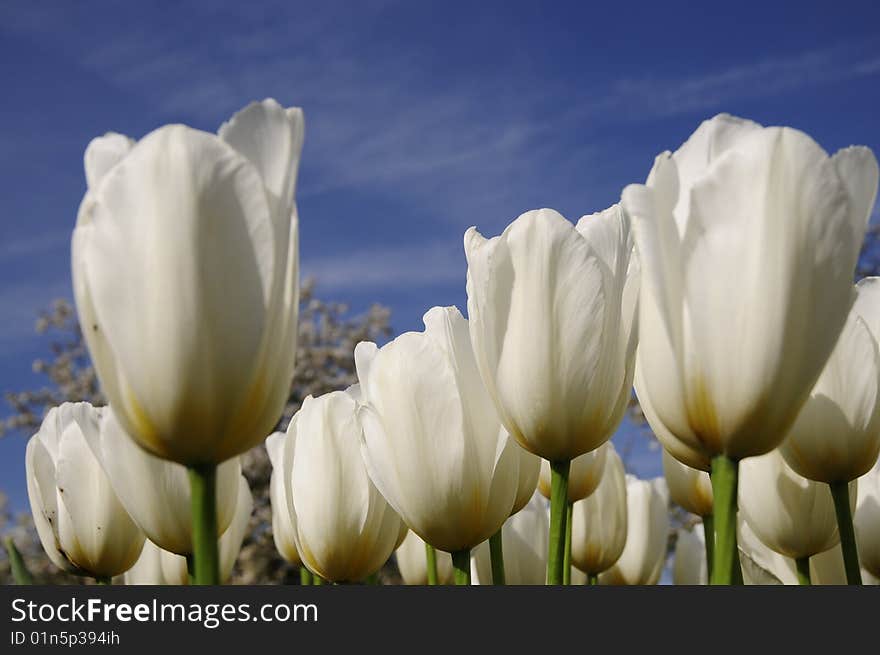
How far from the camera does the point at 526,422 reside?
137cm

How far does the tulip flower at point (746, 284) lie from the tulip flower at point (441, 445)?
465 millimetres

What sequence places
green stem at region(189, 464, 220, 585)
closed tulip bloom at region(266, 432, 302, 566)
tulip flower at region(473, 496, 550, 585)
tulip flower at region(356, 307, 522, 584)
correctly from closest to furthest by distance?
1. green stem at region(189, 464, 220, 585)
2. tulip flower at region(356, 307, 522, 584)
3. closed tulip bloom at region(266, 432, 302, 566)
4. tulip flower at region(473, 496, 550, 585)

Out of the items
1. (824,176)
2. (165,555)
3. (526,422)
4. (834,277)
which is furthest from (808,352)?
(165,555)

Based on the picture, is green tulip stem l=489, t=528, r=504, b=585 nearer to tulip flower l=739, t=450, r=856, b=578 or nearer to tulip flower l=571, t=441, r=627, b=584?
tulip flower l=739, t=450, r=856, b=578

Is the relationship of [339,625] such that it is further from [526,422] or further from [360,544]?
[360,544]

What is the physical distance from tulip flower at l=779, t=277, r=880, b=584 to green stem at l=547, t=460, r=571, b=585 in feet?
1.05

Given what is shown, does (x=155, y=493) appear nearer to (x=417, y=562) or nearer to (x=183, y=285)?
(x=183, y=285)

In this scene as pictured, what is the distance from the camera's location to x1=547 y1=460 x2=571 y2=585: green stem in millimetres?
1359

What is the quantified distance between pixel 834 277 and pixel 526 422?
468 mm

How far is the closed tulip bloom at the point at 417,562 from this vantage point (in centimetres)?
261

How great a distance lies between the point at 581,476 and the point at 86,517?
1041mm

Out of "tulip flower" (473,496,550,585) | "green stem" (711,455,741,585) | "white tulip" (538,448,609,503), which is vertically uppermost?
"white tulip" (538,448,609,503)

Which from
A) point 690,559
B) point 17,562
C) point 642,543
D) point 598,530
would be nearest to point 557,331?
point 17,562

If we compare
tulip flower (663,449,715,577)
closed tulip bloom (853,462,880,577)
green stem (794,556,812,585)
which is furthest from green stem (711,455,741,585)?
tulip flower (663,449,715,577)
